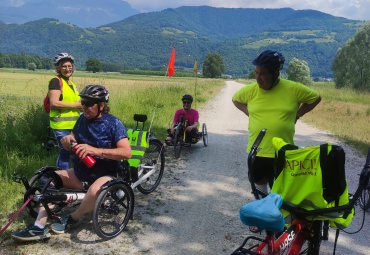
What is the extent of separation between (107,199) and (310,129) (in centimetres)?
1015

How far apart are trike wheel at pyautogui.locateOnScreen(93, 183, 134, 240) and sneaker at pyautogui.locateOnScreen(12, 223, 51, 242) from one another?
52cm

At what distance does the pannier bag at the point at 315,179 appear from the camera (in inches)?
83.9

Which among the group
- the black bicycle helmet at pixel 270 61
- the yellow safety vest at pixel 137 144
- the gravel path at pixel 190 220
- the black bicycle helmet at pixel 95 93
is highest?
the black bicycle helmet at pixel 270 61

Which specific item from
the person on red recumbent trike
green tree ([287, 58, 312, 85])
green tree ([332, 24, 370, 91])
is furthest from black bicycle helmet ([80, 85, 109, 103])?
green tree ([287, 58, 312, 85])

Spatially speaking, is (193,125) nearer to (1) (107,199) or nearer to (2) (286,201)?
(1) (107,199)

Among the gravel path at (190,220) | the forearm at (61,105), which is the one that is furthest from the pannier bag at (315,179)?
the forearm at (61,105)

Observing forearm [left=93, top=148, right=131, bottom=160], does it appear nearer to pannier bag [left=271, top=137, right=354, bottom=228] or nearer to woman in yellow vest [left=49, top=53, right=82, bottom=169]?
woman in yellow vest [left=49, top=53, right=82, bottom=169]

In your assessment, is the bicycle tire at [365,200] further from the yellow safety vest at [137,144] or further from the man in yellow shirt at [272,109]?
the yellow safety vest at [137,144]

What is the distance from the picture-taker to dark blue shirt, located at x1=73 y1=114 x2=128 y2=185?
3.54 m

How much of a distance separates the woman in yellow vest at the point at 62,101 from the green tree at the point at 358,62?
35382mm

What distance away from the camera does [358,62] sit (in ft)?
119

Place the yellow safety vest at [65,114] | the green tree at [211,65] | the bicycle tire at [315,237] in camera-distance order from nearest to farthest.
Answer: the bicycle tire at [315,237]
the yellow safety vest at [65,114]
the green tree at [211,65]

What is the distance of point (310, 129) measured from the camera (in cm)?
1220

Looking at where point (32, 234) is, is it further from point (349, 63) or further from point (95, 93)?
point (349, 63)
